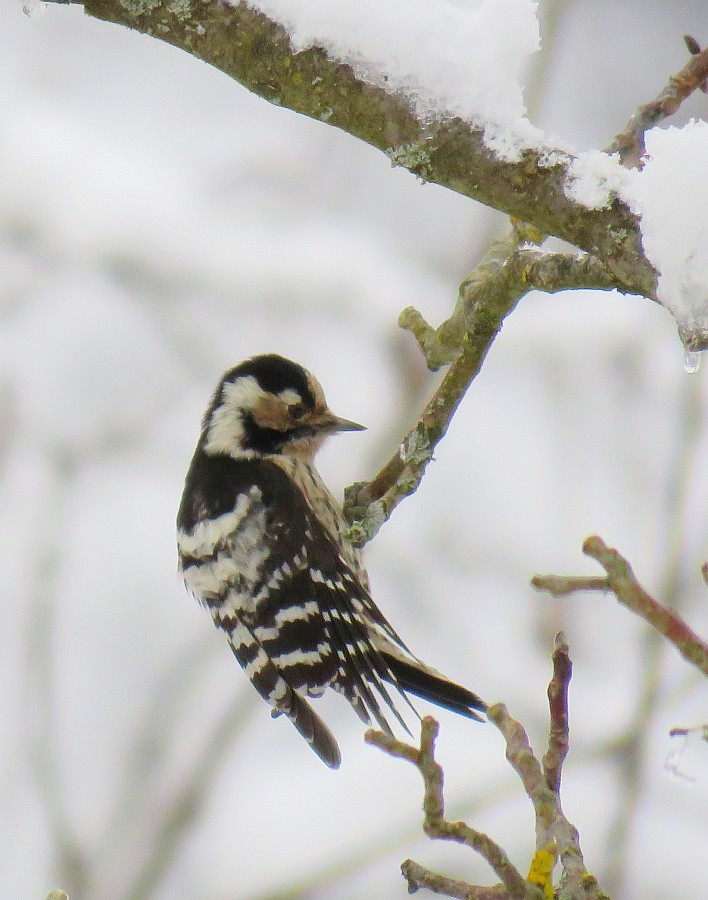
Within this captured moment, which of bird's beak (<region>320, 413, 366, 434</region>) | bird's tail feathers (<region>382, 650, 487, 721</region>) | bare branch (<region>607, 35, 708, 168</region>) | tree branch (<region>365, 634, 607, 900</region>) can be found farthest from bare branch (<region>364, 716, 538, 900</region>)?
bird's beak (<region>320, 413, 366, 434</region>)

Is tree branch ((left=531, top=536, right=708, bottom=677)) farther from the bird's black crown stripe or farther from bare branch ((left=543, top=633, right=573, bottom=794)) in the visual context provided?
the bird's black crown stripe

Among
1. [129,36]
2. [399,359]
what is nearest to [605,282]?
[399,359]

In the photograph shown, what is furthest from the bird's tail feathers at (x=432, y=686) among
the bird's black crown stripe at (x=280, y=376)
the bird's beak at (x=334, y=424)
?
the bird's black crown stripe at (x=280, y=376)

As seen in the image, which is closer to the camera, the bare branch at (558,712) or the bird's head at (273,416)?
the bare branch at (558,712)

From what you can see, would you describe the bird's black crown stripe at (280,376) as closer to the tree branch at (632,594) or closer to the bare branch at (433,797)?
the bare branch at (433,797)

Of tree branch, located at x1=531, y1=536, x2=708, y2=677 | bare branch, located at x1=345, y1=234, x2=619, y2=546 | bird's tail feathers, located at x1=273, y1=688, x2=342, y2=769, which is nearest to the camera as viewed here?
tree branch, located at x1=531, y1=536, x2=708, y2=677

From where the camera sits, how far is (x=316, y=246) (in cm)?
711

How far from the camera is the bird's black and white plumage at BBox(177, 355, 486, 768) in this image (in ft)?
10.5

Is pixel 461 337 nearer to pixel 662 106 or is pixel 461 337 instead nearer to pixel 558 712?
pixel 662 106

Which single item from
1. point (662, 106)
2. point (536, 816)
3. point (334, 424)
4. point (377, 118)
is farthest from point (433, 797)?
point (334, 424)

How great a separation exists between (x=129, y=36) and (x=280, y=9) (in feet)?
24.6

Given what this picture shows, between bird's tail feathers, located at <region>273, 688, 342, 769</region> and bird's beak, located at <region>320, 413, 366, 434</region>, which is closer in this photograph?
bird's tail feathers, located at <region>273, 688, 342, 769</region>

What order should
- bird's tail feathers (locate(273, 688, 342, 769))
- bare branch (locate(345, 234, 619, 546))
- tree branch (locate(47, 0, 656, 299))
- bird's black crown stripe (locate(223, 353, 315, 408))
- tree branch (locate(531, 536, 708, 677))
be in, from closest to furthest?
tree branch (locate(531, 536, 708, 677)), tree branch (locate(47, 0, 656, 299)), bare branch (locate(345, 234, 619, 546)), bird's tail feathers (locate(273, 688, 342, 769)), bird's black crown stripe (locate(223, 353, 315, 408))

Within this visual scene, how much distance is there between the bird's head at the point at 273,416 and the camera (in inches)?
139
